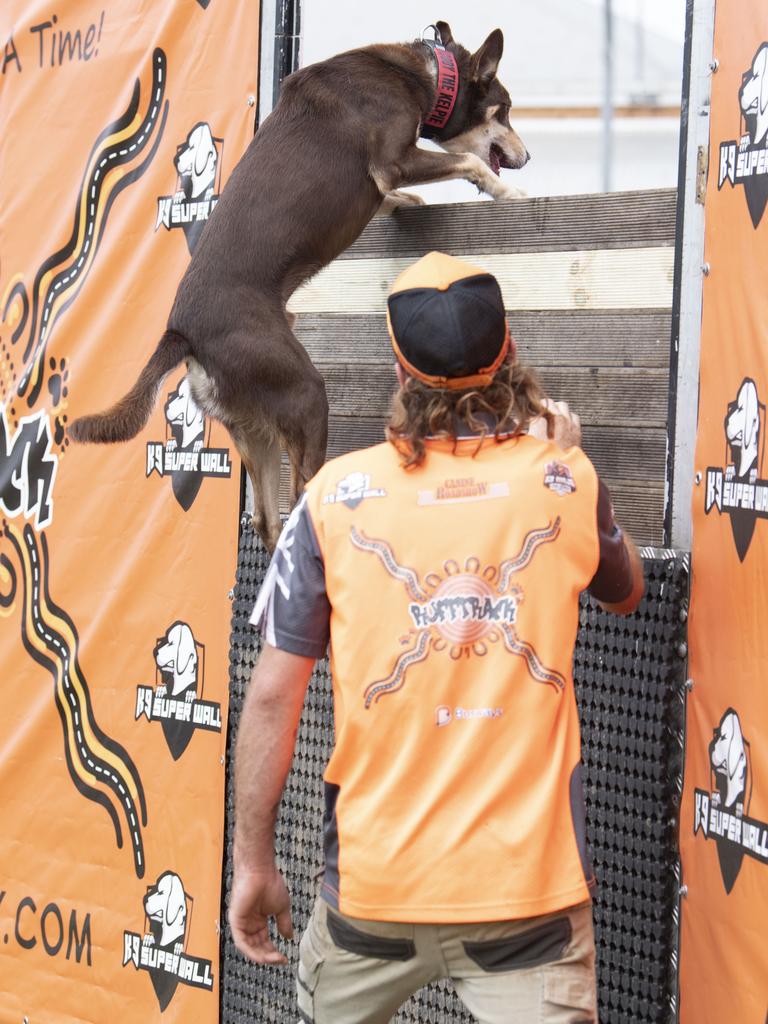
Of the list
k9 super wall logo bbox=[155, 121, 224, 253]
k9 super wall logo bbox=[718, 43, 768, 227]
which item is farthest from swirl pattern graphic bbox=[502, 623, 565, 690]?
k9 super wall logo bbox=[155, 121, 224, 253]

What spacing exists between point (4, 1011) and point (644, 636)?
3.05 meters

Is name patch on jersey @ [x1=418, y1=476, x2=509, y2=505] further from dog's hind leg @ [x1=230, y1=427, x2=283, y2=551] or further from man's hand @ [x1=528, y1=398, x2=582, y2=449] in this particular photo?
dog's hind leg @ [x1=230, y1=427, x2=283, y2=551]

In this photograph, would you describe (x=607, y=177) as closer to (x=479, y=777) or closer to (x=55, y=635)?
(x=55, y=635)

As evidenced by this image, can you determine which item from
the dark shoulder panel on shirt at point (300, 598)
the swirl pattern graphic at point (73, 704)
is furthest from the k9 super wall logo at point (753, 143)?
the swirl pattern graphic at point (73, 704)

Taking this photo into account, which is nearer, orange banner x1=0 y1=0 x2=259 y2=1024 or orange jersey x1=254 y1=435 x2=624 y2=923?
orange jersey x1=254 y1=435 x2=624 y2=923

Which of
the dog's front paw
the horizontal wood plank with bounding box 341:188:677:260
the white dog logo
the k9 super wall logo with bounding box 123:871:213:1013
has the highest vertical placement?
the dog's front paw

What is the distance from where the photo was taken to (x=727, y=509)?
295cm

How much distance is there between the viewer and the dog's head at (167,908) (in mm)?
4223

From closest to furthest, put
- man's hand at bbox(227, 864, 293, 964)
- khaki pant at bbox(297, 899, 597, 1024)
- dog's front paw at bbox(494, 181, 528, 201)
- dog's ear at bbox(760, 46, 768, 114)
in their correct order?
khaki pant at bbox(297, 899, 597, 1024) < man's hand at bbox(227, 864, 293, 964) < dog's ear at bbox(760, 46, 768, 114) < dog's front paw at bbox(494, 181, 528, 201)

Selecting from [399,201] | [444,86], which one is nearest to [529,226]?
[399,201]

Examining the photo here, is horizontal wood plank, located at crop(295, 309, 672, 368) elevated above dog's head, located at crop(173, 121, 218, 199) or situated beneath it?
situated beneath

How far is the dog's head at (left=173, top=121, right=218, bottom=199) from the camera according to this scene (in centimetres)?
414

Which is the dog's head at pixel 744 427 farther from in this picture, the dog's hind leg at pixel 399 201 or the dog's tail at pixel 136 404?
the dog's tail at pixel 136 404

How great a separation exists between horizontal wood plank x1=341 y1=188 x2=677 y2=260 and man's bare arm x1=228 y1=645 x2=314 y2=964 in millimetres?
1543
